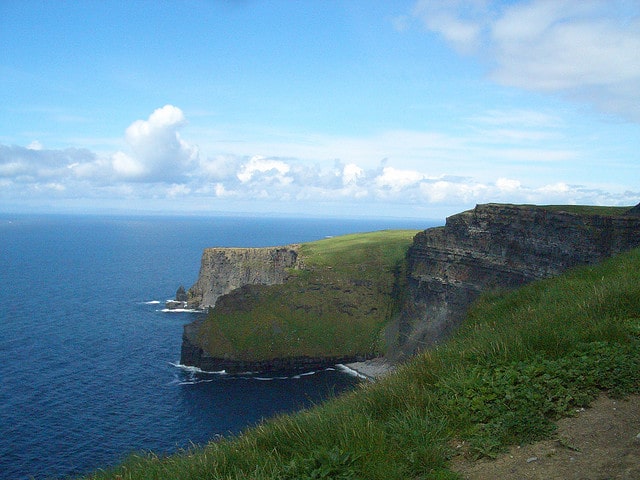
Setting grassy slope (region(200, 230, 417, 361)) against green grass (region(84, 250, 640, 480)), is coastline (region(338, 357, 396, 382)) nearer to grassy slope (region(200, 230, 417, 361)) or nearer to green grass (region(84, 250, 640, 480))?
grassy slope (region(200, 230, 417, 361))

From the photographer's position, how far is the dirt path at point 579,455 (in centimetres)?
613

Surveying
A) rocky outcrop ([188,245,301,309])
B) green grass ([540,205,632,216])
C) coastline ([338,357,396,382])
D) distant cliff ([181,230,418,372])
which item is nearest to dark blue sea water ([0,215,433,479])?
coastline ([338,357,396,382])

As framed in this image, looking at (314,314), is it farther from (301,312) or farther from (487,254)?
(487,254)

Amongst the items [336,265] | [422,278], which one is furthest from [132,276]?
[422,278]

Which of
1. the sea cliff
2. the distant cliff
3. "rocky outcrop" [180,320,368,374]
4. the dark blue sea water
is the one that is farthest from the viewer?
the distant cliff

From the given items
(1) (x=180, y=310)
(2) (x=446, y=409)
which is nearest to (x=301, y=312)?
(1) (x=180, y=310)

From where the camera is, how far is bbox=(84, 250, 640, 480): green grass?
668 centimetres

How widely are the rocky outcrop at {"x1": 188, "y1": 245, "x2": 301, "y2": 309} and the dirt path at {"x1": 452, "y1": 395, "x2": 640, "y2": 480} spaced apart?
334 ft

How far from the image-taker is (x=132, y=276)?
164125mm

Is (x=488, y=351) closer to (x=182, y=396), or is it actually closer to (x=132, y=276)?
(x=182, y=396)

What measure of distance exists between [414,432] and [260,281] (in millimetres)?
109885

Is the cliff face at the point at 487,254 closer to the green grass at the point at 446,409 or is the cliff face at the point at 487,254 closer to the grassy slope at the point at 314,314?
the grassy slope at the point at 314,314

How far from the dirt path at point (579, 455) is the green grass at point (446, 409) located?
0.20 meters

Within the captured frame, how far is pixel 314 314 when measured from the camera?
291 feet
